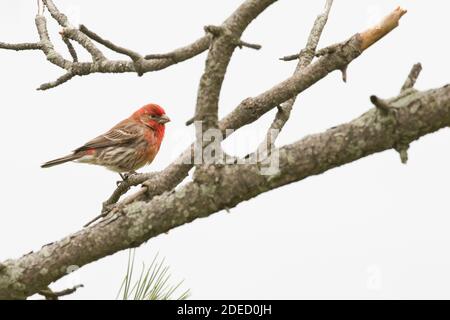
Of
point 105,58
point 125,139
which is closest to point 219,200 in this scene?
point 105,58

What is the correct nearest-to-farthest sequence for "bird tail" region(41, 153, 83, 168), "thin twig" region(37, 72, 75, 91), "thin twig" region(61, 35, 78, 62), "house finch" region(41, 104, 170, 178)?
1. "thin twig" region(37, 72, 75, 91)
2. "thin twig" region(61, 35, 78, 62)
3. "bird tail" region(41, 153, 83, 168)
4. "house finch" region(41, 104, 170, 178)

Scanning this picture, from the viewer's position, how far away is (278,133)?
5.43 meters

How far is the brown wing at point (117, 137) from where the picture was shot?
981cm

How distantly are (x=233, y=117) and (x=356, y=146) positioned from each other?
1847mm

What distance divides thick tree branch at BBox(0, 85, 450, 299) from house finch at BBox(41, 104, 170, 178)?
525cm

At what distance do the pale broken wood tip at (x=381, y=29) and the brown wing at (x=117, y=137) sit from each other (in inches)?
212

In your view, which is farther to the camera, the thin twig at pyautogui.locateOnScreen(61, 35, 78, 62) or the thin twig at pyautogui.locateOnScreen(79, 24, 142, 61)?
the thin twig at pyautogui.locateOnScreen(61, 35, 78, 62)

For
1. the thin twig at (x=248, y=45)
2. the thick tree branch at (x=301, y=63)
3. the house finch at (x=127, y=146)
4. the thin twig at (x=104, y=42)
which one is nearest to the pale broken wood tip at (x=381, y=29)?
the thick tree branch at (x=301, y=63)

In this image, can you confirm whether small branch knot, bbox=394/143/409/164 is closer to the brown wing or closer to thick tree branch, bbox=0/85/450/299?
thick tree branch, bbox=0/85/450/299

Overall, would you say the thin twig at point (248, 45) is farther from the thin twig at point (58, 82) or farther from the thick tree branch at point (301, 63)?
the thin twig at point (58, 82)

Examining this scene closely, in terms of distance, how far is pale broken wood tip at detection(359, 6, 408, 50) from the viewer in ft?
15.6

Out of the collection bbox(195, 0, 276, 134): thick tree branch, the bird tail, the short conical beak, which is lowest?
bbox(195, 0, 276, 134): thick tree branch

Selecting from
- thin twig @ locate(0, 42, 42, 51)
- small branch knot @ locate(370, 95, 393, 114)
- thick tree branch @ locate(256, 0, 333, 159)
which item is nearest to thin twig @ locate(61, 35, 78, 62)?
thin twig @ locate(0, 42, 42, 51)
